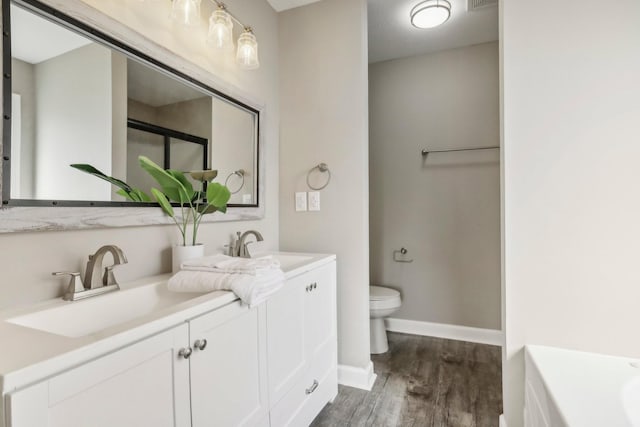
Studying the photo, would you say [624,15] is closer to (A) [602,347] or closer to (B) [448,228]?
(A) [602,347]

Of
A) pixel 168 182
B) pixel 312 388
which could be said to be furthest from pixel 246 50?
pixel 312 388

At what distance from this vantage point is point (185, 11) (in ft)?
4.10

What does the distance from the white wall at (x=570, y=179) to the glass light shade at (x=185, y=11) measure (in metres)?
1.38

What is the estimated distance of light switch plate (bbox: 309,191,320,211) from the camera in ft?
6.55

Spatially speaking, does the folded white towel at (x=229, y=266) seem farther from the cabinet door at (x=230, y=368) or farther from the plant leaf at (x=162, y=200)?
the plant leaf at (x=162, y=200)

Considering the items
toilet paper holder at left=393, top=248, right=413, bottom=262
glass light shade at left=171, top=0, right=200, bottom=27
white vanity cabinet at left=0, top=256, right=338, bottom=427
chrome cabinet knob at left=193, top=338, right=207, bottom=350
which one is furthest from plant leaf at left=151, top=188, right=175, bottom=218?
toilet paper holder at left=393, top=248, right=413, bottom=262

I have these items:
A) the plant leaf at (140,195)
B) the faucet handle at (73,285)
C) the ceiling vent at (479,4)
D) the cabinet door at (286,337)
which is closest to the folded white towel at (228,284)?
the cabinet door at (286,337)

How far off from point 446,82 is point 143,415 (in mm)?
2967

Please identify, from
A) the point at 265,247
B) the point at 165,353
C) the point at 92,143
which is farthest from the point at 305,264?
the point at 92,143

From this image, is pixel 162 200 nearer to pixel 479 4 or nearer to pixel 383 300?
pixel 383 300

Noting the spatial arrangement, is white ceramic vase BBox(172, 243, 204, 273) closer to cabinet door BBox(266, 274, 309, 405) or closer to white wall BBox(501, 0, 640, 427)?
cabinet door BBox(266, 274, 309, 405)

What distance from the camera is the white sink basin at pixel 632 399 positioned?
963mm

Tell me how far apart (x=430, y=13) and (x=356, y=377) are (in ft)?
7.90

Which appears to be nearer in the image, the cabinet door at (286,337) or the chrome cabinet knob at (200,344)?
the chrome cabinet knob at (200,344)
